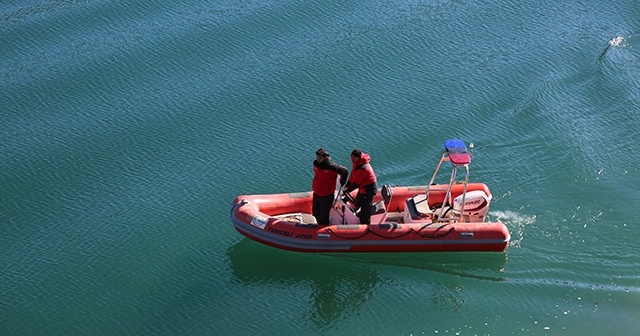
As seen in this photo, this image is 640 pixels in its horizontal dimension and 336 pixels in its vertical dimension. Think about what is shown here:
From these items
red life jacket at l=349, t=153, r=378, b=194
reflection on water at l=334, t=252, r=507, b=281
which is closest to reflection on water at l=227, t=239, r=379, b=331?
reflection on water at l=334, t=252, r=507, b=281

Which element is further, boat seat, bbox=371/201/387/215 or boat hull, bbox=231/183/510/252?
boat seat, bbox=371/201/387/215

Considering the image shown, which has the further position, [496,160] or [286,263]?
[496,160]

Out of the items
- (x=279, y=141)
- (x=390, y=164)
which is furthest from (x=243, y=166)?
(x=390, y=164)

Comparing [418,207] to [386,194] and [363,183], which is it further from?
[363,183]

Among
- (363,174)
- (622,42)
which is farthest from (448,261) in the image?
(622,42)

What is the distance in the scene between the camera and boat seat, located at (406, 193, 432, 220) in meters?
12.5

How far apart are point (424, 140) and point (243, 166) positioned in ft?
10.9

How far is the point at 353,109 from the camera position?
52.9ft

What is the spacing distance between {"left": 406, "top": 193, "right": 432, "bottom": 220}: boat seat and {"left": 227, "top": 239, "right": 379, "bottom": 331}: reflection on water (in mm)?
1050

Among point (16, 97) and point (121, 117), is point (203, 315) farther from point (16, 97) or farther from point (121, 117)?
point (16, 97)

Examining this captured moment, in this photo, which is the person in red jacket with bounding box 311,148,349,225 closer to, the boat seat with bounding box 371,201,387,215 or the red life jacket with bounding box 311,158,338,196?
the red life jacket with bounding box 311,158,338,196

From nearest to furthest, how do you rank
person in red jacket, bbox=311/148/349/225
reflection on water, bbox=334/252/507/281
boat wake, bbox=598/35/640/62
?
person in red jacket, bbox=311/148/349/225 → reflection on water, bbox=334/252/507/281 → boat wake, bbox=598/35/640/62

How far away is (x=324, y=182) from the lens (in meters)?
12.2

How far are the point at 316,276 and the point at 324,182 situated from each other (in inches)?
56.3
